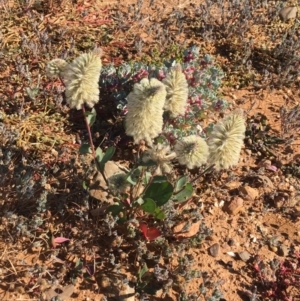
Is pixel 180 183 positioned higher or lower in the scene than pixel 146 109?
lower

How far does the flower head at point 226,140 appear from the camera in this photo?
3.29 metres

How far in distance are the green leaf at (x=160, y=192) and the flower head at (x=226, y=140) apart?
1.56ft

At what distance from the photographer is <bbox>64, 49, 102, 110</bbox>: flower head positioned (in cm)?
320

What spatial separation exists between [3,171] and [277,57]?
3.98 m

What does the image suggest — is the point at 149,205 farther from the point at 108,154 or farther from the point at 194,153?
the point at 194,153

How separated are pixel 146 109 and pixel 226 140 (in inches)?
23.9

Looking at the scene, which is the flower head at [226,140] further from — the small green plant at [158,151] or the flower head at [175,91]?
the flower head at [175,91]

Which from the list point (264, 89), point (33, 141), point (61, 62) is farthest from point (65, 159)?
point (264, 89)

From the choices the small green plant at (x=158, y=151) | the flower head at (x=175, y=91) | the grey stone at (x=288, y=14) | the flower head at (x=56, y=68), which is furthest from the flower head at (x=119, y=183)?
the grey stone at (x=288, y=14)

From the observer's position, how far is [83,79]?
3.20m

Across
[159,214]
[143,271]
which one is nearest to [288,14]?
[159,214]

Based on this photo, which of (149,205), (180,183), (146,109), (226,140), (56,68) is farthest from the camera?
(180,183)

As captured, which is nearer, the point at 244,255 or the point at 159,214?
the point at 159,214

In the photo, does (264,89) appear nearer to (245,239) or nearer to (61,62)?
(245,239)
